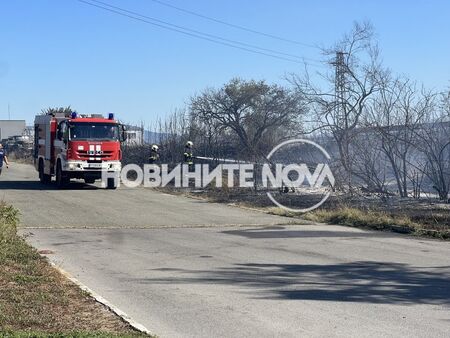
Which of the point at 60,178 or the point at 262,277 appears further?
the point at 60,178

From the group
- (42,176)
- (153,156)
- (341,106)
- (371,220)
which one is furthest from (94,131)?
(371,220)

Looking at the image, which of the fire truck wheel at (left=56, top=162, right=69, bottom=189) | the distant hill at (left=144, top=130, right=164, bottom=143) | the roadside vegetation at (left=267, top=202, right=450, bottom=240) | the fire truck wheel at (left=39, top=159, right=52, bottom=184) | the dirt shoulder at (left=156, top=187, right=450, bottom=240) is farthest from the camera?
the distant hill at (left=144, top=130, right=164, bottom=143)

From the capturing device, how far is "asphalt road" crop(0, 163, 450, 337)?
7.44m

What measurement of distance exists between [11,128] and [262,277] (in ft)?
274

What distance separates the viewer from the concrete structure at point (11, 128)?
87250mm

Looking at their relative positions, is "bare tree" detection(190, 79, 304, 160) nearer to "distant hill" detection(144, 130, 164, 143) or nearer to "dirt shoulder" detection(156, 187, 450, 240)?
"distant hill" detection(144, 130, 164, 143)

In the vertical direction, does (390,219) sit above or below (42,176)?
below

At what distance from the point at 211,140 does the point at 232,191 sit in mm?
11493

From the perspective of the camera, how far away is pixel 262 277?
33.5ft

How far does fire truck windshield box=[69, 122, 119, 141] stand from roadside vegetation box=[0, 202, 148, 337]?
54.5ft

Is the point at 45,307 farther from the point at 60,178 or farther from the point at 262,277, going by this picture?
the point at 60,178

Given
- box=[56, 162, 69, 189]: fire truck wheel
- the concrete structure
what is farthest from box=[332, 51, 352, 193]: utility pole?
the concrete structure

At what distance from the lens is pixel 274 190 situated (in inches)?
1030

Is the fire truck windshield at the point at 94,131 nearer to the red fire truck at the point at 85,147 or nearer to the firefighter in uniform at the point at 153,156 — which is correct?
the red fire truck at the point at 85,147
